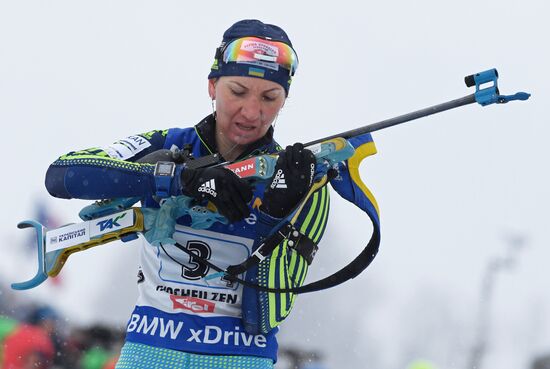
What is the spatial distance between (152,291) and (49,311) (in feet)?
22.3


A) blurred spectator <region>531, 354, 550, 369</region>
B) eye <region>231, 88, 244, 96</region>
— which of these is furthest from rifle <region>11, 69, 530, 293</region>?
blurred spectator <region>531, 354, 550, 369</region>

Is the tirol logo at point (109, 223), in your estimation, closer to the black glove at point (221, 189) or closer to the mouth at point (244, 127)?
the black glove at point (221, 189)

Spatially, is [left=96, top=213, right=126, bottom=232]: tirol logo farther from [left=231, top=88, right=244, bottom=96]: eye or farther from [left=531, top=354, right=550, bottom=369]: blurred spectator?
[left=531, top=354, right=550, bottom=369]: blurred spectator

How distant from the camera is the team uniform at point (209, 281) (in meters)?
4.25

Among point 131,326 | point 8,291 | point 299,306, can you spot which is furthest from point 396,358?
point 131,326

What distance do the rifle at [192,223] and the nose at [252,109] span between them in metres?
0.20

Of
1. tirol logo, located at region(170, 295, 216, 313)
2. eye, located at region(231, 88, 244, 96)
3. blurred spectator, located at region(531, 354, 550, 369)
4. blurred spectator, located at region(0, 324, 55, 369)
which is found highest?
eye, located at region(231, 88, 244, 96)

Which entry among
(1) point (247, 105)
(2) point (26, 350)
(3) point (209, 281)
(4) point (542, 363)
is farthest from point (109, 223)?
(4) point (542, 363)

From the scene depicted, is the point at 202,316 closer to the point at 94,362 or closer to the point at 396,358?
the point at 94,362

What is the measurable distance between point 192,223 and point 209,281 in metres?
0.25

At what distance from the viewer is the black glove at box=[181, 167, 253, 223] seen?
3.93 metres

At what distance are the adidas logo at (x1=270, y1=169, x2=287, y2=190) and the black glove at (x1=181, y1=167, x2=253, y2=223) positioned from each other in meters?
0.10

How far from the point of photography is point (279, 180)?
3.95m

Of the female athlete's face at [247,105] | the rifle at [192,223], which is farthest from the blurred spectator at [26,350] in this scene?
the female athlete's face at [247,105]
